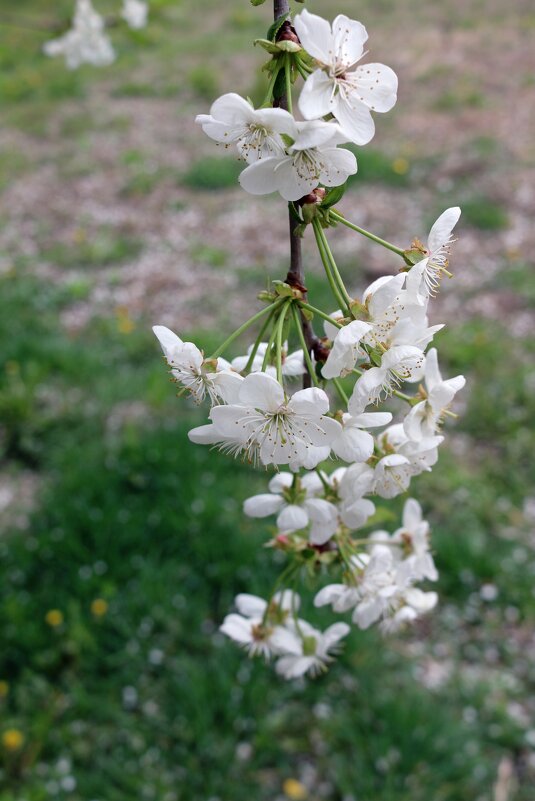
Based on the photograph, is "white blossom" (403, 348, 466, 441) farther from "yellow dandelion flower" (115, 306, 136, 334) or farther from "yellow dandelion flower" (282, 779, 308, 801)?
"yellow dandelion flower" (115, 306, 136, 334)

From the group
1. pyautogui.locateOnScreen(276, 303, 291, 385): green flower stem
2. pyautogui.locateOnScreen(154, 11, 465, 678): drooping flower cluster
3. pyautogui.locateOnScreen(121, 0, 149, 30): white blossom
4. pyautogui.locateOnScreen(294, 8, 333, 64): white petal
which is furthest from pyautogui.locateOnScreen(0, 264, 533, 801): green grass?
pyautogui.locateOnScreen(294, 8, 333, 64): white petal

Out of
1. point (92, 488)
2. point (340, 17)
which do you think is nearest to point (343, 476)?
point (340, 17)

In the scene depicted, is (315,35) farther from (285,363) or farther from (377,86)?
(285,363)

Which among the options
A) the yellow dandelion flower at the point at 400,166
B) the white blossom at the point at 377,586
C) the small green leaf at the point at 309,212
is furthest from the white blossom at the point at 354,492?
the yellow dandelion flower at the point at 400,166

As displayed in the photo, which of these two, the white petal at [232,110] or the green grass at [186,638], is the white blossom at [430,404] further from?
the green grass at [186,638]

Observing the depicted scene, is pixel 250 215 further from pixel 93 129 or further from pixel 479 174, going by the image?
pixel 93 129
